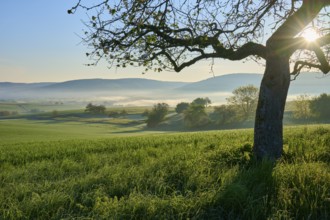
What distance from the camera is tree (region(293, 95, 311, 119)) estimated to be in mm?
83812

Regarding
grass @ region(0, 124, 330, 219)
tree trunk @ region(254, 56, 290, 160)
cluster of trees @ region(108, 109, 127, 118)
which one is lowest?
cluster of trees @ region(108, 109, 127, 118)

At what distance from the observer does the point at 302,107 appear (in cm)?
8431

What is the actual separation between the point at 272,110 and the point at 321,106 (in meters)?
77.3

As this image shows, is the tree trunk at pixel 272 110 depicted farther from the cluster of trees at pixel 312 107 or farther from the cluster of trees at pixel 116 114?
the cluster of trees at pixel 116 114

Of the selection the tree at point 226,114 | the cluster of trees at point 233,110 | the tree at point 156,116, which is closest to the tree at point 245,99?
the cluster of trees at point 233,110

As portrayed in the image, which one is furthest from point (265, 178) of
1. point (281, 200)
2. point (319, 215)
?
point (319, 215)

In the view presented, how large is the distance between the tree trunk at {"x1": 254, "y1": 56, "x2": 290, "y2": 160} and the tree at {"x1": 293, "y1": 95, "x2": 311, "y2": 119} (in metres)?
80.0

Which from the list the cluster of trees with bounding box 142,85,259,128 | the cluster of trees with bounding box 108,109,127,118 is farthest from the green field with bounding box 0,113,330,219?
the cluster of trees with bounding box 108,109,127,118

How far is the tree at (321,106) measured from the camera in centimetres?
7875

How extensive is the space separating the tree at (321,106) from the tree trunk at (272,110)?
76718 millimetres

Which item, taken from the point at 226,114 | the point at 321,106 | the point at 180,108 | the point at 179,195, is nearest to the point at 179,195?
the point at 179,195

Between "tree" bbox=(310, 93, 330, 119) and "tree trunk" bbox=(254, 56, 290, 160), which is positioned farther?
"tree" bbox=(310, 93, 330, 119)

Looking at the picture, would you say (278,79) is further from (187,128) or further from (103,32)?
(187,128)

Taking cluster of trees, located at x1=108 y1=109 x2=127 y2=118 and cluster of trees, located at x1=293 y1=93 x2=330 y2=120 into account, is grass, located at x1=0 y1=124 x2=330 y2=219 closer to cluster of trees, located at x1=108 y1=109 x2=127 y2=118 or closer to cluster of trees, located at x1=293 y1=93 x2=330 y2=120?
cluster of trees, located at x1=293 y1=93 x2=330 y2=120
